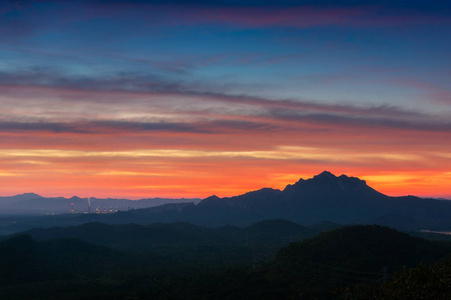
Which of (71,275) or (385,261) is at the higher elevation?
(385,261)

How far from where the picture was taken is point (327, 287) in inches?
4941

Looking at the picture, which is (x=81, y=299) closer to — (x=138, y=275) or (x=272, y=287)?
(x=138, y=275)

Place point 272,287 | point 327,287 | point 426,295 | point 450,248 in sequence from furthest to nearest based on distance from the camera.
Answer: point 450,248 < point 272,287 < point 327,287 < point 426,295

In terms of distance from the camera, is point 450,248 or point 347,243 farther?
point 347,243

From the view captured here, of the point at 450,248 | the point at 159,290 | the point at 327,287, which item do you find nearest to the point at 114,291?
the point at 159,290

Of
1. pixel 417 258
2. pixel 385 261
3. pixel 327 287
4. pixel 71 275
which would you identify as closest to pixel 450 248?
pixel 417 258

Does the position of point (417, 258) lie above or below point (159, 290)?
above

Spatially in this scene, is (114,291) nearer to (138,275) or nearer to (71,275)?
(138,275)

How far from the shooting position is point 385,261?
143 meters

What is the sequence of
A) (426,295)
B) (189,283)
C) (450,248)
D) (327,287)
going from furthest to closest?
(189,283)
(450,248)
(327,287)
(426,295)

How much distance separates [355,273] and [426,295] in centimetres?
9212

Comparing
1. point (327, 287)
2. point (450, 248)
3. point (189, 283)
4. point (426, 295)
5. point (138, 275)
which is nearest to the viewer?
point (426, 295)

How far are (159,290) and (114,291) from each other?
1654 cm

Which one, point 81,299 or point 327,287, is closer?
point 327,287
